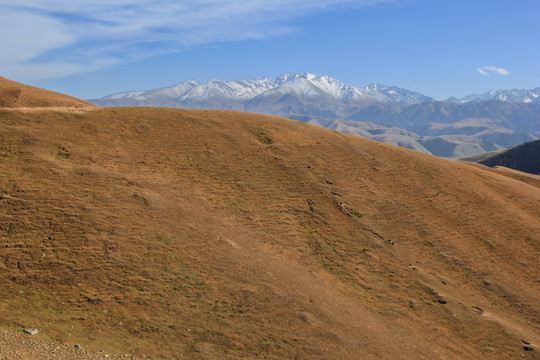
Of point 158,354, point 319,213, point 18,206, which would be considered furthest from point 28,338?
point 319,213

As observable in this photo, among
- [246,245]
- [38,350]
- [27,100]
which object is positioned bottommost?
[38,350]

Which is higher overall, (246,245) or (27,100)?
(27,100)

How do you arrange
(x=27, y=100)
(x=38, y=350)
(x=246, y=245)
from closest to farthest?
(x=38, y=350), (x=246, y=245), (x=27, y=100)

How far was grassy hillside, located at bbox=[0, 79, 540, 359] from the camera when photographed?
2486 centimetres

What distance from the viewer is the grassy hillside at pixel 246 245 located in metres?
24.9

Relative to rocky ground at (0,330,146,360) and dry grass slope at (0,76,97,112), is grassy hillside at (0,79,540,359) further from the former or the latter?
dry grass slope at (0,76,97,112)

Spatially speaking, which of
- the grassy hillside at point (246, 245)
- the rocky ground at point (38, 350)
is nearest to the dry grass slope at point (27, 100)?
the grassy hillside at point (246, 245)

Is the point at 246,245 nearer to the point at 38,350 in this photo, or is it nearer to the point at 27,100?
the point at 38,350

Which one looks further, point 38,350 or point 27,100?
point 27,100

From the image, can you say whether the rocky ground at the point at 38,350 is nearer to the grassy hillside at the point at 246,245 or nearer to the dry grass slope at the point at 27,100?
the grassy hillside at the point at 246,245

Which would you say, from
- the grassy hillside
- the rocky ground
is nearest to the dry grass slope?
the grassy hillside

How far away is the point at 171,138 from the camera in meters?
47.4

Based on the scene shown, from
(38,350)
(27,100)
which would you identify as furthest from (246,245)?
(27,100)

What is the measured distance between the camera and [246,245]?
34.0 meters
